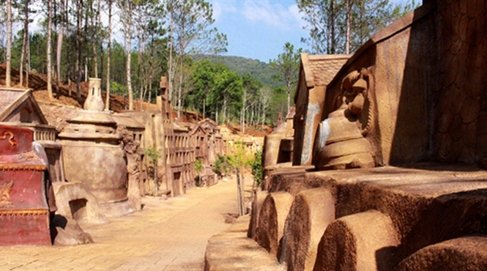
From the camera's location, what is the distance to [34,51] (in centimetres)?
6981

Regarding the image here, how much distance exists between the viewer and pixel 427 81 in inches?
194

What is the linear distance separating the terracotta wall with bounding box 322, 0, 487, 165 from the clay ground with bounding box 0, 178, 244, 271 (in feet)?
12.3

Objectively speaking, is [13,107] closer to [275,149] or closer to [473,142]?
[275,149]

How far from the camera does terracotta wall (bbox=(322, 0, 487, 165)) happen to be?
4.34 m

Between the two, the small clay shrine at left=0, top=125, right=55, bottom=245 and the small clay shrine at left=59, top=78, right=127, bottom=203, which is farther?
the small clay shrine at left=59, top=78, right=127, bottom=203

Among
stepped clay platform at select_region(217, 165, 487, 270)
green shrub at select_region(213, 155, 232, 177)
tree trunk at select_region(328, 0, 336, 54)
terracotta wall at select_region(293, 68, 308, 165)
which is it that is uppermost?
tree trunk at select_region(328, 0, 336, 54)

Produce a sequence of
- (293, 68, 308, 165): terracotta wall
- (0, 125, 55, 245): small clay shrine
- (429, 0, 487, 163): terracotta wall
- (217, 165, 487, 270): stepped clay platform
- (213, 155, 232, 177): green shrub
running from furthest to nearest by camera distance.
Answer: (213, 155, 232, 177): green shrub → (0, 125, 55, 245): small clay shrine → (293, 68, 308, 165): terracotta wall → (429, 0, 487, 163): terracotta wall → (217, 165, 487, 270): stepped clay platform

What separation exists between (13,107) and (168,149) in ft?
38.0

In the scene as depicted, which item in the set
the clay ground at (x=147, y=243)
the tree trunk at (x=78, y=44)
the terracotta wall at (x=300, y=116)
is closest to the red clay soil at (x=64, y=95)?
the tree trunk at (x=78, y=44)

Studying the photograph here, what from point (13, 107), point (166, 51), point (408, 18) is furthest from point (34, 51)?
point (408, 18)

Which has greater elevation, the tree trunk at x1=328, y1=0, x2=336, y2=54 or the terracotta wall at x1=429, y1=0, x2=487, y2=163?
the tree trunk at x1=328, y1=0, x2=336, y2=54

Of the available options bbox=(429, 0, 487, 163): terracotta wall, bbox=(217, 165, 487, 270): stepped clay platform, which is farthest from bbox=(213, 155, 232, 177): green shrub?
bbox=(217, 165, 487, 270): stepped clay platform

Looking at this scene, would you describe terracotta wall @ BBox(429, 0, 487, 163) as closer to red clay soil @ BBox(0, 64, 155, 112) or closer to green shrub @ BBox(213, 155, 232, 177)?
red clay soil @ BBox(0, 64, 155, 112)

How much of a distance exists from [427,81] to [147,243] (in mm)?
8539
